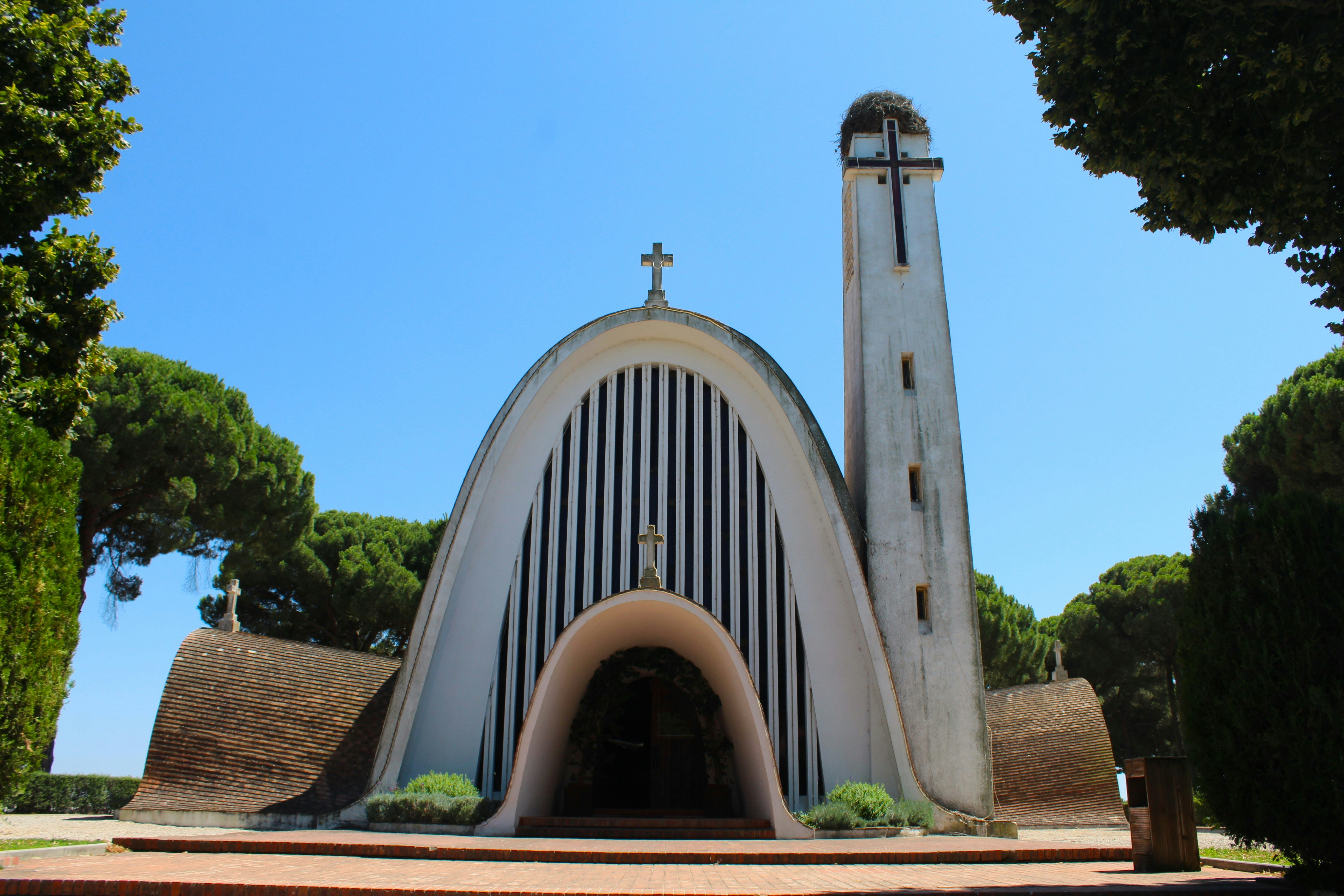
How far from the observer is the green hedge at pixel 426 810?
12.3m

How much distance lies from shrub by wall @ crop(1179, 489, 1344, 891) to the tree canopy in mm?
16109

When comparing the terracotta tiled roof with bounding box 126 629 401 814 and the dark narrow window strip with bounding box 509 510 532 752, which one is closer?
the terracotta tiled roof with bounding box 126 629 401 814

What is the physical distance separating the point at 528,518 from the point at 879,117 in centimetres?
1078

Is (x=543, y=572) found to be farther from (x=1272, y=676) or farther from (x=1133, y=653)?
(x=1133, y=653)

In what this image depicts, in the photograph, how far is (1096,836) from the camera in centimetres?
1389

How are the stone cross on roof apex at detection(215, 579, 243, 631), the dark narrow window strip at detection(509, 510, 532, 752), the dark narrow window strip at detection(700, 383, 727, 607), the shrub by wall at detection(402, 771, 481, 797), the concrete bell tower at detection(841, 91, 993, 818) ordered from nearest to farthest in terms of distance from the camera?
the shrub by wall at detection(402, 771, 481, 797) < the concrete bell tower at detection(841, 91, 993, 818) < the dark narrow window strip at detection(509, 510, 532, 752) < the dark narrow window strip at detection(700, 383, 727, 607) < the stone cross on roof apex at detection(215, 579, 243, 631)

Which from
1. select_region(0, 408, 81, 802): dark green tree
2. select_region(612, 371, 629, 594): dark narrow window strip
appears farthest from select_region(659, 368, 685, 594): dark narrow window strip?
select_region(0, 408, 81, 802): dark green tree

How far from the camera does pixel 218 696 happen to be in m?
15.9

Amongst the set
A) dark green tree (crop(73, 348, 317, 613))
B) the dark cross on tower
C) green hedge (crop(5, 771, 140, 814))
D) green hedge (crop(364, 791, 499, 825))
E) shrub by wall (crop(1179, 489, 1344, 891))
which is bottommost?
green hedge (crop(5, 771, 140, 814))

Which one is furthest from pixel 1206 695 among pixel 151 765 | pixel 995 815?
pixel 151 765

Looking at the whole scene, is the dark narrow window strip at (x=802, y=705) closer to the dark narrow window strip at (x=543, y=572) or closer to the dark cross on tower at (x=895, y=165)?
the dark narrow window strip at (x=543, y=572)

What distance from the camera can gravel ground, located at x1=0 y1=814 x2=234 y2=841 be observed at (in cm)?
1228

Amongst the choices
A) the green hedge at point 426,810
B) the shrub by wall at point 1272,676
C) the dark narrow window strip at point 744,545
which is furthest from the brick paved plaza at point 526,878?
the dark narrow window strip at point 744,545

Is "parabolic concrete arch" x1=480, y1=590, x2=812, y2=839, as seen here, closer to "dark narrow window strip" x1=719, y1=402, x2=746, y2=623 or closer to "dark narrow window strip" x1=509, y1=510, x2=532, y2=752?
"dark narrow window strip" x1=509, y1=510, x2=532, y2=752
